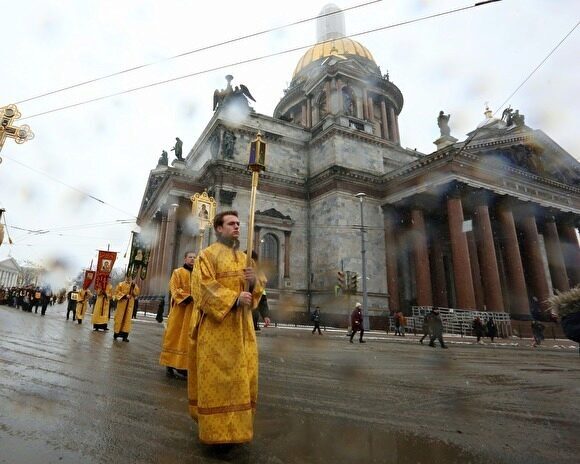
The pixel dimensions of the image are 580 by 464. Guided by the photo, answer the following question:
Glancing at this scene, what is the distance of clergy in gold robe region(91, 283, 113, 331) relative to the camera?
13.1 meters

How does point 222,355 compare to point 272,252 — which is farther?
point 272,252

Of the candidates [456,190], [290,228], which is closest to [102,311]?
[290,228]

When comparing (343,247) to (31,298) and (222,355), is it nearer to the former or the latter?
(222,355)

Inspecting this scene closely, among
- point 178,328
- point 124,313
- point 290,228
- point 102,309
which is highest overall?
point 290,228

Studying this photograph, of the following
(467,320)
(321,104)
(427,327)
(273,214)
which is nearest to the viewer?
(427,327)

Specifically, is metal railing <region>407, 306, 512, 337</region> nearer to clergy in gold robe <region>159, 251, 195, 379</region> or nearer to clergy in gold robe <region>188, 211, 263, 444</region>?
clergy in gold robe <region>159, 251, 195, 379</region>

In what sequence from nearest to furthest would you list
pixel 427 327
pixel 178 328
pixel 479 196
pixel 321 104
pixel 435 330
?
1. pixel 178 328
2. pixel 435 330
3. pixel 427 327
4. pixel 479 196
5. pixel 321 104

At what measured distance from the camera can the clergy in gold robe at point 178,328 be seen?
5.15 m

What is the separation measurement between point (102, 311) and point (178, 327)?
30.9ft

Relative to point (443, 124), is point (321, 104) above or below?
above

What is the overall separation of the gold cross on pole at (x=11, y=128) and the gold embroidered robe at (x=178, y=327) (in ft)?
36.9

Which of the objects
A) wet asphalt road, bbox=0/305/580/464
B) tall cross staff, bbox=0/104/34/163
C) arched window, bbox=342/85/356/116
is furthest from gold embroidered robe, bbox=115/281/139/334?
arched window, bbox=342/85/356/116

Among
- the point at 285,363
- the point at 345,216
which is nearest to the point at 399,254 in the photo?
the point at 345,216

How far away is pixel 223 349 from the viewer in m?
2.52
